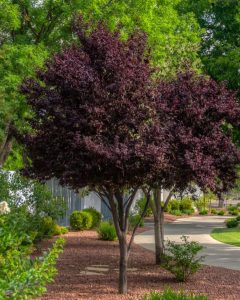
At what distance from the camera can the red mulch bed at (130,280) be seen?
927 centimetres

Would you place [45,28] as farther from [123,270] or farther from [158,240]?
[123,270]

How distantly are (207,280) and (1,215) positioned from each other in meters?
5.30

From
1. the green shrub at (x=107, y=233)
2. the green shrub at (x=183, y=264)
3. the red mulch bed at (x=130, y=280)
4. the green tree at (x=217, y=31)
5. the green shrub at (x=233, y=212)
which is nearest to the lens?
the red mulch bed at (x=130, y=280)

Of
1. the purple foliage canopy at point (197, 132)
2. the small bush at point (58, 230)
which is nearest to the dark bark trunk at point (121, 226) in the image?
the purple foliage canopy at point (197, 132)

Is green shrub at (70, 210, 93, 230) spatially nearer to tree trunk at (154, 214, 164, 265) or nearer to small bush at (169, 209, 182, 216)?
tree trunk at (154, 214, 164, 265)

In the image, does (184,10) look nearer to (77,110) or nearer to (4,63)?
(4,63)

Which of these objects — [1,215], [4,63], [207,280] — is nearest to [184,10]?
[4,63]

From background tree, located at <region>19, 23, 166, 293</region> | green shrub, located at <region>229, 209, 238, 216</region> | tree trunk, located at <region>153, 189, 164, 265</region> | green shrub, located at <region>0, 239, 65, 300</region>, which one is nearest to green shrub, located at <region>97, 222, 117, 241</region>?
tree trunk, located at <region>153, 189, 164, 265</region>

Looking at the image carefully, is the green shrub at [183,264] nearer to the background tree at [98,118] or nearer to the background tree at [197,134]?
the background tree at [197,134]

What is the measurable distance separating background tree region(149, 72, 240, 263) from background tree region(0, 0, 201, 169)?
7726mm

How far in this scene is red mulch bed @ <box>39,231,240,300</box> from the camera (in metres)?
9.27

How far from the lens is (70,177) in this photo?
8.70 m

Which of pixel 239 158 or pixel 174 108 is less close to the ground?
pixel 174 108

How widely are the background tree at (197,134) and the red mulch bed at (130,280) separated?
177cm
